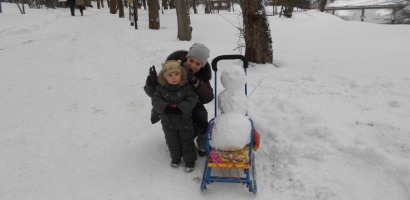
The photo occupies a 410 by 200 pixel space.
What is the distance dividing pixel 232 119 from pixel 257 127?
48.3 inches

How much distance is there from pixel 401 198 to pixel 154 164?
2.70 meters

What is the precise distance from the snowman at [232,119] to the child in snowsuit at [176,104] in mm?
358

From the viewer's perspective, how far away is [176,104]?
3578mm

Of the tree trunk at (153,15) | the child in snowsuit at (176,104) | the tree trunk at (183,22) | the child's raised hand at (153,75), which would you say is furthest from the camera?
the tree trunk at (153,15)

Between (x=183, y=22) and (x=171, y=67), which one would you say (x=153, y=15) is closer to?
(x=183, y=22)

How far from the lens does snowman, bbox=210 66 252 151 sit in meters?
3.39

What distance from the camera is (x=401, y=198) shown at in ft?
10.2

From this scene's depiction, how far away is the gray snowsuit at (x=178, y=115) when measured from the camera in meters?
3.57

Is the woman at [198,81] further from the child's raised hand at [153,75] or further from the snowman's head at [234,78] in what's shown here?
the snowman's head at [234,78]

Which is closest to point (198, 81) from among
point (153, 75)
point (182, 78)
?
point (182, 78)

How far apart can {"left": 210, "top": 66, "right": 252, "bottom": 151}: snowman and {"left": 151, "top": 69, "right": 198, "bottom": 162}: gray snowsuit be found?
14.1 inches

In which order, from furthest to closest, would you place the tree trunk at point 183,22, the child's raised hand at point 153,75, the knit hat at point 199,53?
the tree trunk at point 183,22 → the knit hat at point 199,53 → the child's raised hand at point 153,75

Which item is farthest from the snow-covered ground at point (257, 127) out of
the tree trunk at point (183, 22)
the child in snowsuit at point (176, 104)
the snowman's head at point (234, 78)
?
the tree trunk at point (183, 22)

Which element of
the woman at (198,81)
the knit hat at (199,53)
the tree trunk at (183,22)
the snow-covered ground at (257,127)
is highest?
the tree trunk at (183,22)
